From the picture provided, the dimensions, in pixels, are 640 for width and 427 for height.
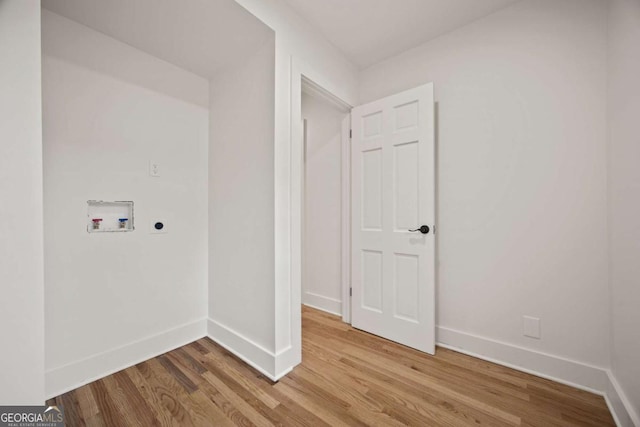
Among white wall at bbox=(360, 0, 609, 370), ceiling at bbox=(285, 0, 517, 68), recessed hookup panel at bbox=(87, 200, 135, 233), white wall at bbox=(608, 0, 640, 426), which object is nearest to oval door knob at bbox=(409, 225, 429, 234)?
white wall at bbox=(360, 0, 609, 370)

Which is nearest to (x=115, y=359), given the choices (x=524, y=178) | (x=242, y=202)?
(x=242, y=202)

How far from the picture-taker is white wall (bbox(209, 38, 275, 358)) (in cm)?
171

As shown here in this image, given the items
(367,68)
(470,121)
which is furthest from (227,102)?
(470,121)

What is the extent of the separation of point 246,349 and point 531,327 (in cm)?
199

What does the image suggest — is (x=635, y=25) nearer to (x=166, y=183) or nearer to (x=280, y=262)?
(x=280, y=262)

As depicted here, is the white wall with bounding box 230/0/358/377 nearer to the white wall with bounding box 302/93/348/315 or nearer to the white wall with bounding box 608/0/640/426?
the white wall with bounding box 302/93/348/315

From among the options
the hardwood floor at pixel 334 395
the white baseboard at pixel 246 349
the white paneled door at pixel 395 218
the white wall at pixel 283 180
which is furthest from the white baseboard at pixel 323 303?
the white baseboard at pixel 246 349

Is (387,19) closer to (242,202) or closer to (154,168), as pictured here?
(242,202)

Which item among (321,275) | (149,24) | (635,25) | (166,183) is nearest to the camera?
(635,25)

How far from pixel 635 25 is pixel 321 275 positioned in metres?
2.70

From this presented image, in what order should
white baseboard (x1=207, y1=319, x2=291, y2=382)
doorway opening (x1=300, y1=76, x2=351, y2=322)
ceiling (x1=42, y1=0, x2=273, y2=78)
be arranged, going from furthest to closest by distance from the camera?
doorway opening (x1=300, y1=76, x2=351, y2=322) < white baseboard (x1=207, y1=319, x2=291, y2=382) < ceiling (x1=42, y1=0, x2=273, y2=78)

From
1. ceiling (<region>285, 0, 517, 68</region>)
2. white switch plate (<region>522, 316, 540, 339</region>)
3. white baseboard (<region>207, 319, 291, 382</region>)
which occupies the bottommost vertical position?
white baseboard (<region>207, 319, 291, 382</region>)

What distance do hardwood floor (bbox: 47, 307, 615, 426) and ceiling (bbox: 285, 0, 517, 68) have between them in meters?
2.54

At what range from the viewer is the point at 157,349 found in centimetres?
188
